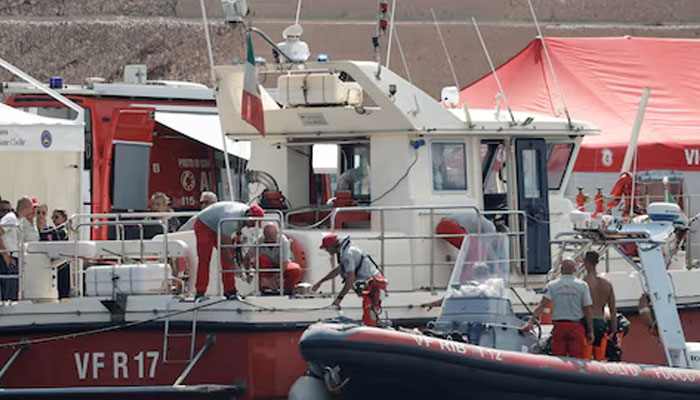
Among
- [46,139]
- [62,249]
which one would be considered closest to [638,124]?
[46,139]

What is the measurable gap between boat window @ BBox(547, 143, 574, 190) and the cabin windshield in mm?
1692

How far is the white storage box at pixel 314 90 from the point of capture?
39.7ft

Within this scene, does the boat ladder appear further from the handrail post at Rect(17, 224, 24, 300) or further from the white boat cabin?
the white boat cabin

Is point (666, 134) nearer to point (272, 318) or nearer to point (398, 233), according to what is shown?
point (398, 233)

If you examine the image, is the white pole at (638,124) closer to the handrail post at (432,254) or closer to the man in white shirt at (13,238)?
the handrail post at (432,254)

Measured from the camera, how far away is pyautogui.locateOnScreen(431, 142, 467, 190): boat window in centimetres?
1218

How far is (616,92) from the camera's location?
2050 cm

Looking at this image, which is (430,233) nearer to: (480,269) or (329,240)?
(480,269)

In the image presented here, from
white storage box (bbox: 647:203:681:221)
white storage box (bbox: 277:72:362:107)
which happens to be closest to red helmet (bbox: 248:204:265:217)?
white storage box (bbox: 277:72:362:107)

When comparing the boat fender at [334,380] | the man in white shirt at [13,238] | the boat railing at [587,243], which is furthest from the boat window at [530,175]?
the man in white shirt at [13,238]

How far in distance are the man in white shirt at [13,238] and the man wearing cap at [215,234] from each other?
4.86 feet

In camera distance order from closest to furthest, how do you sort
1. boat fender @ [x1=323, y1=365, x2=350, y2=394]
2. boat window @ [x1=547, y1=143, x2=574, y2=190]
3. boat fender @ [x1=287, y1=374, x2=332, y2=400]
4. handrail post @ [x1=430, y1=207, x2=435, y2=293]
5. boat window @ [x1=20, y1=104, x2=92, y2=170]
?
boat fender @ [x1=323, y1=365, x2=350, y2=394], boat fender @ [x1=287, y1=374, x2=332, y2=400], handrail post @ [x1=430, y1=207, x2=435, y2=293], boat window @ [x1=547, y1=143, x2=574, y2=190], boat window @ [x1=20, y1=104, x2=92, y2=170]

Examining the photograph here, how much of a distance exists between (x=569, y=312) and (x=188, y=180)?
9.35 meters

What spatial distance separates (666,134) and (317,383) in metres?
10.0
